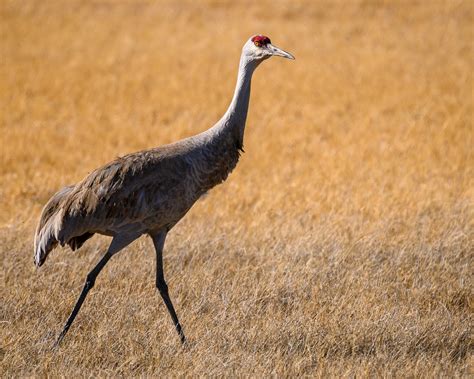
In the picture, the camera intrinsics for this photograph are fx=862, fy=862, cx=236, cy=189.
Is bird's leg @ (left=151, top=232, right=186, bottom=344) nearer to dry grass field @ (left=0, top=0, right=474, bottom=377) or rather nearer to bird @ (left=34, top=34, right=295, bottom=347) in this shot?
bird @ (left=34, top=34, right=295, bottom=347)

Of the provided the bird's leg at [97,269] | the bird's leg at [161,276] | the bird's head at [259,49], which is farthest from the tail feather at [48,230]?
the bird's head at [259,49]

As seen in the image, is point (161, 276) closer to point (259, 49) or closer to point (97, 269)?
point (97, 269)

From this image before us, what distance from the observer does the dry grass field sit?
19.0 feet

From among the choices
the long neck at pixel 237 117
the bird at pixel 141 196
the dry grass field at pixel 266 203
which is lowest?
the dry grass field at pixel 266 203

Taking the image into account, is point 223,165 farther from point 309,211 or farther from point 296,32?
point 296,32

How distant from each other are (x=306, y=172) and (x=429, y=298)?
437cm

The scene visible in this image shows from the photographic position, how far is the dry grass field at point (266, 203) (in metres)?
5.80

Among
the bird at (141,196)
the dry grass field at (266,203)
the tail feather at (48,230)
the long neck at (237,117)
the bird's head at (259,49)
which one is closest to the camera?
the dry grass field at (266,203)

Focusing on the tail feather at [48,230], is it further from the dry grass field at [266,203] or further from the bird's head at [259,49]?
the bird's head at [259,49]

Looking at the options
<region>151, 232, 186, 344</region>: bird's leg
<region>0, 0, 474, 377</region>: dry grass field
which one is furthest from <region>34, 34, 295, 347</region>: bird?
<region>0, 0, 474, 377</region>: dry grass field

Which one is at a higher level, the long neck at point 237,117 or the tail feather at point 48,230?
the long neck at point 237,117

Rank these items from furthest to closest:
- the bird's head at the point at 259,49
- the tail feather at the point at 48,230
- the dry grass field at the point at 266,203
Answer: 1. the bird's head at the point at 259,49
2. the tail feather at the point at 48,230
3. the dry grass field at the point at 266,203

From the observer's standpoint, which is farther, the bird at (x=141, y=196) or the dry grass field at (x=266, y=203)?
the bird at (x=141, y=196)

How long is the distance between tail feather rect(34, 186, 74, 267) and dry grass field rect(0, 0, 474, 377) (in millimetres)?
468
